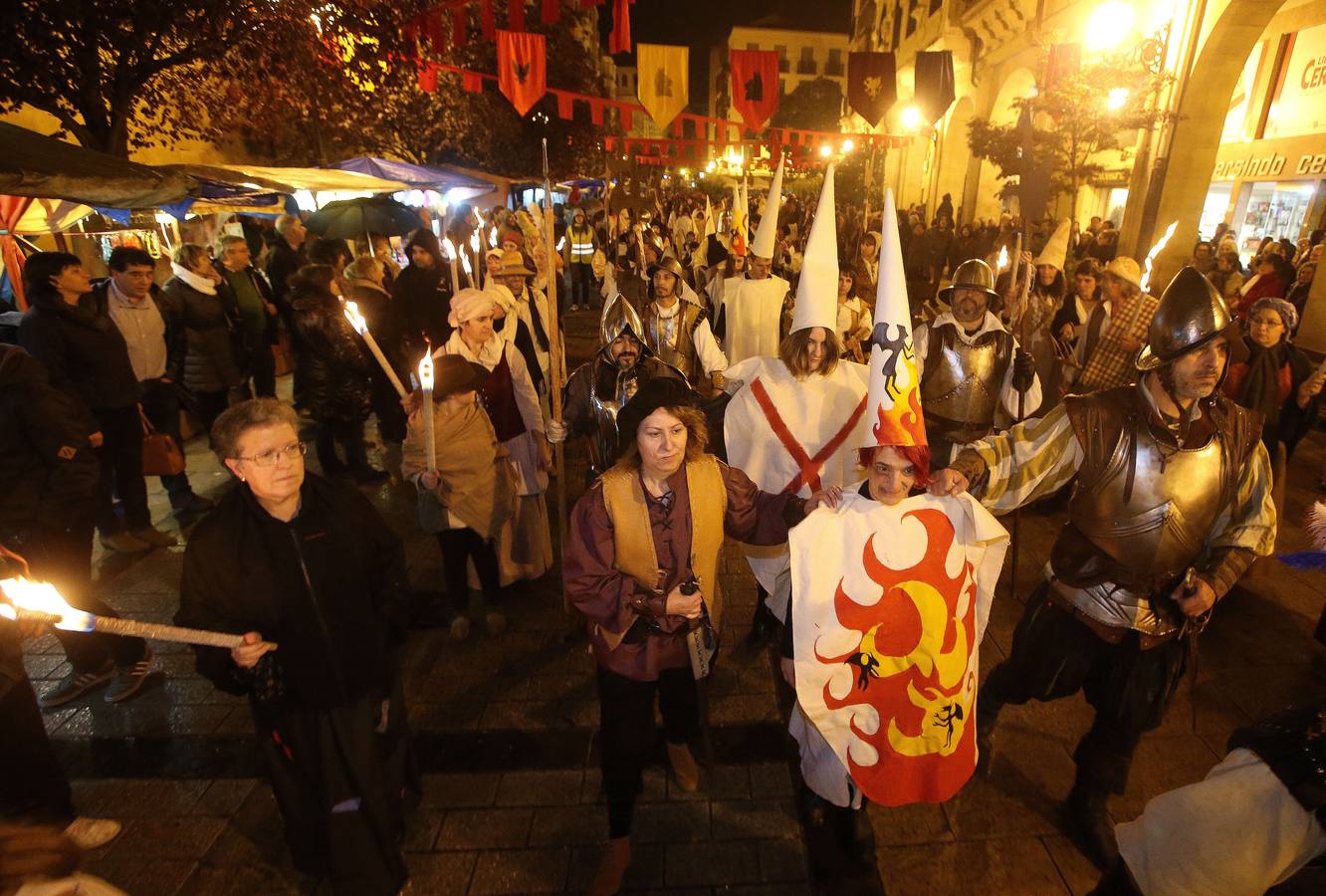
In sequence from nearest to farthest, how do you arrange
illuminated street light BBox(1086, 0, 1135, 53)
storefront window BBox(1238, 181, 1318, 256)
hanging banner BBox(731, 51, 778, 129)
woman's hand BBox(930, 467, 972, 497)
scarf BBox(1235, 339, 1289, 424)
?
woman's hand BBox(930, 467, 972, 497), scarf BBox(1235, 339, 1289, 424), hanging banner BBox(731, 51, 778, 129), storefront window BBox(1238, 181, 1318, 256), illuminated street light BBox(1086, 0, 1135, 53)

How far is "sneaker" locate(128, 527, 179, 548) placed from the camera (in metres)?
5.83

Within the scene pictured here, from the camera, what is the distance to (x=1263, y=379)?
5.45m

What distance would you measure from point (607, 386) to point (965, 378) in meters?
2.84

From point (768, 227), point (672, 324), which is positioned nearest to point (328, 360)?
point (672, 324)

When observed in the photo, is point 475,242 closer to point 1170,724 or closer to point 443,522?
point 443,522

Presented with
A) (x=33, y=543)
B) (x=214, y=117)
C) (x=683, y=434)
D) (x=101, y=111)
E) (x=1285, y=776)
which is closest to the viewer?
(x=1285, y=776)

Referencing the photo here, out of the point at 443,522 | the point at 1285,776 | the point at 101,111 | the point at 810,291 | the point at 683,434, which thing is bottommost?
the point at 443,522

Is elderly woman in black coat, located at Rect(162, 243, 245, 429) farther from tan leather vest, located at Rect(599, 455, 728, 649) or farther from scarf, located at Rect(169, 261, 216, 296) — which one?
tan leather vest, located at Rect(599, 455, 728, 649)

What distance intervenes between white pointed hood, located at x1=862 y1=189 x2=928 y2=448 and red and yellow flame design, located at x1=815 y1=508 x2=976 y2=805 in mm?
340

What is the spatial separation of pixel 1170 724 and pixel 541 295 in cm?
660

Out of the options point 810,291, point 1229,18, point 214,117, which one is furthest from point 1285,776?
point 1229,18

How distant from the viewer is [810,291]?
3.93m

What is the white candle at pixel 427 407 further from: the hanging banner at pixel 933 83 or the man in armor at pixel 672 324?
the hanging banner at pixel 933 83

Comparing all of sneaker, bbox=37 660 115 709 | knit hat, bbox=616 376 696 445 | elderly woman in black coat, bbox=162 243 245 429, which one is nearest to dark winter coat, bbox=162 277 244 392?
elderly woman in black coat, bbox=162 243 245 429
